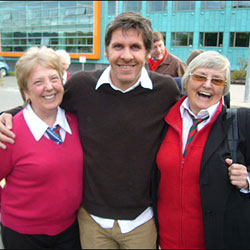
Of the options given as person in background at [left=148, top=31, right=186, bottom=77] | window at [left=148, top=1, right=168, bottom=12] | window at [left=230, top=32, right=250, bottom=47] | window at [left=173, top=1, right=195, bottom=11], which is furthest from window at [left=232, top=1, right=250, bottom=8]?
person in background at [left=148, top=31, right=186, bottom=77]

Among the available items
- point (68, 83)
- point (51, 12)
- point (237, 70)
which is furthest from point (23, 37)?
point (68, 83)

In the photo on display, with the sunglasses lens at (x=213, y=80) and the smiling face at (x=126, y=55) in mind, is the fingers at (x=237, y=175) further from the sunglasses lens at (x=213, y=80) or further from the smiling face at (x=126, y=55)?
the smiling face at (x=126, y=55)

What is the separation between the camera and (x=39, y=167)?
1.89 m

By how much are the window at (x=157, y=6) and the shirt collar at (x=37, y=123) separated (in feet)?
99.8

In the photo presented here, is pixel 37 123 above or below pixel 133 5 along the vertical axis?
below

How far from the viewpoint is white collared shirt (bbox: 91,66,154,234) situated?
82.3 inches

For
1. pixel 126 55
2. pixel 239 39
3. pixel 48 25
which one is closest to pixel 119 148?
pixel 126 55

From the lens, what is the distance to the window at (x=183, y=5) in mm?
28172

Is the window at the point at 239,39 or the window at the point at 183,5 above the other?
the window at the point at 183,5

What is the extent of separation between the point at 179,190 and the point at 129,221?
0.47 meters

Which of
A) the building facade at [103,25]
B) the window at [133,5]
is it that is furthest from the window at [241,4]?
the window at [133,5]

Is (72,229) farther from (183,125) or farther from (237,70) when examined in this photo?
(237,70)

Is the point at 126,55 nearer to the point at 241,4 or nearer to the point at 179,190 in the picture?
the point at 179,190

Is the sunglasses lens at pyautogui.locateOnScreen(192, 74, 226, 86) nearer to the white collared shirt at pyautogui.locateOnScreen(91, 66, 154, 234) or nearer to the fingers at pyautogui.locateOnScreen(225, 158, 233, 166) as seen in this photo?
the white collared shirt at pyautogui.locateOnScreen(91, 66, 154, 234)
